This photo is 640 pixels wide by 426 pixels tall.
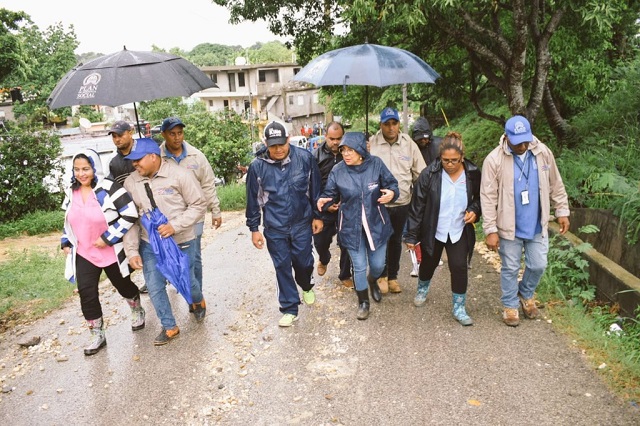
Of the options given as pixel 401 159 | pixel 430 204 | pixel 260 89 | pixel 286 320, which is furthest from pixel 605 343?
pixel 260 89

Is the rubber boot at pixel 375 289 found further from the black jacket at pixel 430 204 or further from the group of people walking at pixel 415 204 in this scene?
the black jacket at pixel 430 204

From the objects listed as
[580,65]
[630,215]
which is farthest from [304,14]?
[630,215]

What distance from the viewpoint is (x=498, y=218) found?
174 inches

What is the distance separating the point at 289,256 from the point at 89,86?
2.38 metres

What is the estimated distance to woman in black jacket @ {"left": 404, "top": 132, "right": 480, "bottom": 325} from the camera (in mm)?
4504

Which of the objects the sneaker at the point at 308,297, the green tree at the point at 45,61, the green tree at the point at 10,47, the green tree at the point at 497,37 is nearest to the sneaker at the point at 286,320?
the sneaker at the point at 308,297

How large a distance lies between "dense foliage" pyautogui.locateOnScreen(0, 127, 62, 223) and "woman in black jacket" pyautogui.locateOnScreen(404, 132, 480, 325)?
1173cm

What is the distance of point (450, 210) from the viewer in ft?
14.9

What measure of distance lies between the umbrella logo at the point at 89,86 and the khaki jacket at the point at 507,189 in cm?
345

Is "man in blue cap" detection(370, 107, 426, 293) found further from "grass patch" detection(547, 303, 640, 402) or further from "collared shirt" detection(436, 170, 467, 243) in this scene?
"grass patch" detection(547, 303, 640, 402)

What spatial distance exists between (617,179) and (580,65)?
198 inches

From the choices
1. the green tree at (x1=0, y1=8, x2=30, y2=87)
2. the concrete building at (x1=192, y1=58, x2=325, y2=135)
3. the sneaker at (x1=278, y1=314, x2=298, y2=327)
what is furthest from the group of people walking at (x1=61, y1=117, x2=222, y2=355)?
the concrete building at (x1=192, y1=58, x2=325, y2=135)

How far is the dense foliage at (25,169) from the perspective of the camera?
41.3 feet

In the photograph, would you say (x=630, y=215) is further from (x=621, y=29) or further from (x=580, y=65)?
(x=621, y=29)
